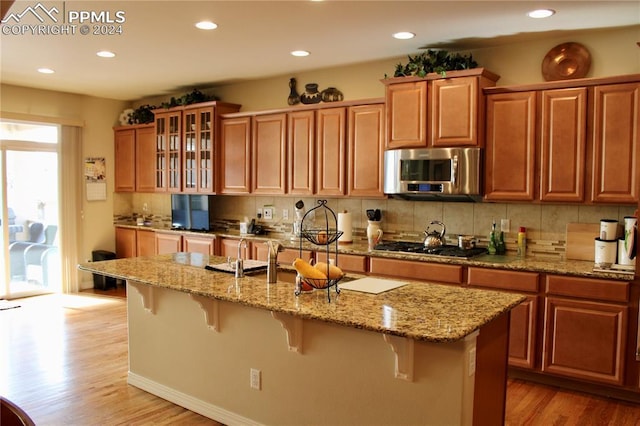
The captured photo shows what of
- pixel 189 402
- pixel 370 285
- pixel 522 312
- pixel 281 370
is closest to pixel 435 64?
pixel 522 312

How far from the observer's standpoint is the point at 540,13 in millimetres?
3508

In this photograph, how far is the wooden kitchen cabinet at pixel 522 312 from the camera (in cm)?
378

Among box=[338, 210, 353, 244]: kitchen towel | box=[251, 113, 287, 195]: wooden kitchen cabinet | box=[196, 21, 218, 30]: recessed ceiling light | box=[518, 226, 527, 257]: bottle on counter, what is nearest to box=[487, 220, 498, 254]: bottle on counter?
box=[518, 226, 527, 257]: bottle on counter

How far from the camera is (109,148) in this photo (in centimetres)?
734

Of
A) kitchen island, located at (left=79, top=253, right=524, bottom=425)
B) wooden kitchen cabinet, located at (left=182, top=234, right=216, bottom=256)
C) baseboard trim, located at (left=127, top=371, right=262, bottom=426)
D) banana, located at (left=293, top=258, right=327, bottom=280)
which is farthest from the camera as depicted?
wooden kitchen cabinet, located at (left=182, top=234, right=216, bottom=256)

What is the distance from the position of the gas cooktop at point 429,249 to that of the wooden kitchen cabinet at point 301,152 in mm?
992

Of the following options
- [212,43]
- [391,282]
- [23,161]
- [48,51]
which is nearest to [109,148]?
[23,161]

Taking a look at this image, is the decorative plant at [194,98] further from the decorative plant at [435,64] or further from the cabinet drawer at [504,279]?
the cabinet drawer at [504,279]

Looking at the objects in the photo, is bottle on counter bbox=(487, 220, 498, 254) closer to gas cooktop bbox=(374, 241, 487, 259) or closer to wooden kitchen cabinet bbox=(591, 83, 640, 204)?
gas cooktop bbox=(374, 241, 487, 259)

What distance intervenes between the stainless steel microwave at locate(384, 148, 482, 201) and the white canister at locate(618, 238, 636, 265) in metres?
1.05

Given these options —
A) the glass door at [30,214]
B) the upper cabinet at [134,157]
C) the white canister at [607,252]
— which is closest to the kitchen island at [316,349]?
the white canister at [607,252]

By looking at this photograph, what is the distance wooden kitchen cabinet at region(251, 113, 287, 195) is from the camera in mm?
5422

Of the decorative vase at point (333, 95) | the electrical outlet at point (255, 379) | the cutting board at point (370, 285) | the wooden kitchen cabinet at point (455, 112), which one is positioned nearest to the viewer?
the cutting board at point (370, 285)

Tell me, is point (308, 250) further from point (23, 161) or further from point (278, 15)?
point (23, 161)
